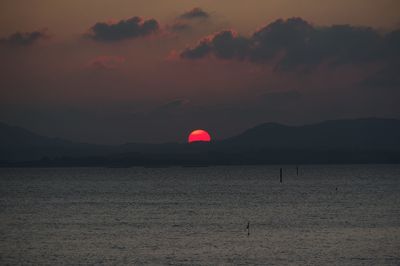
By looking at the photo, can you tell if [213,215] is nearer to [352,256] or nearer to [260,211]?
[260,211]

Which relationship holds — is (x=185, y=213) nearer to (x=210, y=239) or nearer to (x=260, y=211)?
(x=260, y=211)

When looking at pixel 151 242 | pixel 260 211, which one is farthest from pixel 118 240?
pixel 260 211

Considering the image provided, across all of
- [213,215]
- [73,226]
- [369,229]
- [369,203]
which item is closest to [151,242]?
[73,226]

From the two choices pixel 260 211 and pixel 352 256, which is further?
pixel 260 211

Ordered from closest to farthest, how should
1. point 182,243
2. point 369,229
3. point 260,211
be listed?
point 182,243 → point 369,229 → point 260,211

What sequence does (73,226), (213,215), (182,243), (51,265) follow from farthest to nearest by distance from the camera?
(213,215) < (73,226) < (182,243) < (51,265)

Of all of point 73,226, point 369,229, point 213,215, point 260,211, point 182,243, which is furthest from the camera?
point 260,211

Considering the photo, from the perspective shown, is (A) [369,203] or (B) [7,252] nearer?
(B) [7,252]

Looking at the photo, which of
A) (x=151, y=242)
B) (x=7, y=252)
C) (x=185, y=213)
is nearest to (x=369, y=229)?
(x=151, y=242)

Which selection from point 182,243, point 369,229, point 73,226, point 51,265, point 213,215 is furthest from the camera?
point 213,215

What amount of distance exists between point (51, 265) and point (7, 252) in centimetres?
960

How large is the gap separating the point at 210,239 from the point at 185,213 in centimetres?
3941

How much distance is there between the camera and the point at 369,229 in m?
90.8

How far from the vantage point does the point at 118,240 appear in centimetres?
8094
